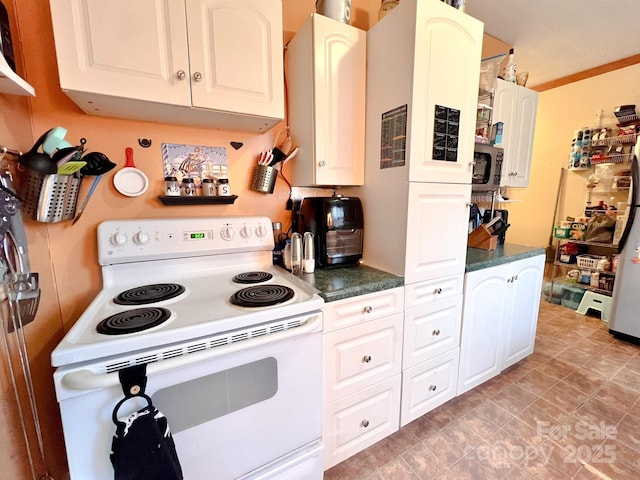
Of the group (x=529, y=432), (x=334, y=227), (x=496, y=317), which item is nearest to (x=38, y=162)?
(x=334, y=227)

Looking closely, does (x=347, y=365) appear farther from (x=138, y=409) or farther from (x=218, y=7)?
(x=218, y=7)

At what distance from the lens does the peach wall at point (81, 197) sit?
95cm

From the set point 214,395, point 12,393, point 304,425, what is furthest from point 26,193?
point 304,425

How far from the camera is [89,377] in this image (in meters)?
0.68

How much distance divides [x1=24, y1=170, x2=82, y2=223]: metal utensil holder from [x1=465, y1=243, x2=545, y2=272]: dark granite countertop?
6.28ft

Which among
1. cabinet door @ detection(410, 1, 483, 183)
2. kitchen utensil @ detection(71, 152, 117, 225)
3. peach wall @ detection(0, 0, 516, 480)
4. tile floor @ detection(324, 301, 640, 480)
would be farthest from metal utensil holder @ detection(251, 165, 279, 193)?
tile floor @ detection(324, 301, 640, 480)

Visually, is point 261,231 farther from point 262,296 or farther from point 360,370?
point 360,370

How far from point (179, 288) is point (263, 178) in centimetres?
69

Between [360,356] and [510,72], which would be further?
[510,72]

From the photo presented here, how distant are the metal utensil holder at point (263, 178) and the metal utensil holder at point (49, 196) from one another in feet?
2.43

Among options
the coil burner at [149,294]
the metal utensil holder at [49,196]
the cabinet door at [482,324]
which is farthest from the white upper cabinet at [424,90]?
the metal utensil holder at [49,196]

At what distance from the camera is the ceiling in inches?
79.2

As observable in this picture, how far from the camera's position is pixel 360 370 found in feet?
4.16

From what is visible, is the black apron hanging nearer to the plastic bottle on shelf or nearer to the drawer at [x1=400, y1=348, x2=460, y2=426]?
the drawer at [x1=400, y1=348, x2=460, y2=426]
